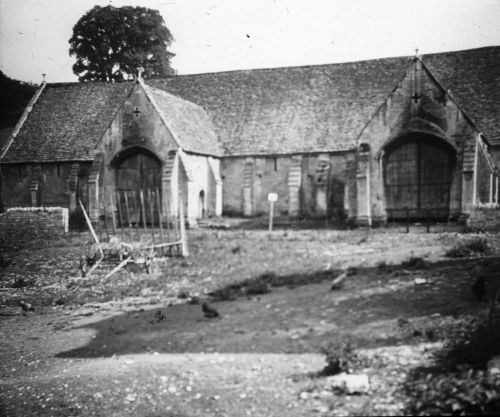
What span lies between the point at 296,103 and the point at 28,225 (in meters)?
20.3

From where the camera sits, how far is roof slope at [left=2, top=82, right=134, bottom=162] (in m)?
35.7

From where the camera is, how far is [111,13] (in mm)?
14492

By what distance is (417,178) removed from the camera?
26.3m

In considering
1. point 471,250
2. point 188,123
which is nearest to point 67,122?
point 188,123

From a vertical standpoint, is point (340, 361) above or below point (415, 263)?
below

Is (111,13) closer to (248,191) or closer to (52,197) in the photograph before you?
(248,191)

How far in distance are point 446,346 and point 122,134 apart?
83.0ft

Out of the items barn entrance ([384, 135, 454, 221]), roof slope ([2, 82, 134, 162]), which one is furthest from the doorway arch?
barn entrance ([384, 135, 454, 221])

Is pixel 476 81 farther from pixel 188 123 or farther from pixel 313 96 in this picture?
pixel 188 123

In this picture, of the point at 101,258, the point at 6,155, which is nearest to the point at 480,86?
the point at 101,258

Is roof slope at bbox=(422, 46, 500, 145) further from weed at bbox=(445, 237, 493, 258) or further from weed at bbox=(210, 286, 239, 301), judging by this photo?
weed at bbox=(210, 286, 239, 301)

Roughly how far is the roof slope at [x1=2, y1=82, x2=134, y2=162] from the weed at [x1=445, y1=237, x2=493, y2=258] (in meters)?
26.5

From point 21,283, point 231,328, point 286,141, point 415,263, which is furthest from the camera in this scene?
point 286,141

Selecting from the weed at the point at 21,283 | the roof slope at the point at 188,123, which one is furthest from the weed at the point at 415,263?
the roof slope at the point at 188,123
